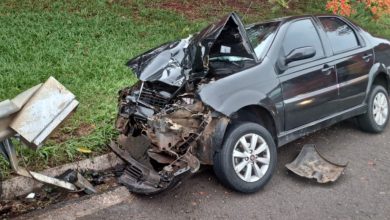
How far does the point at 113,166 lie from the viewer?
543 centimetres

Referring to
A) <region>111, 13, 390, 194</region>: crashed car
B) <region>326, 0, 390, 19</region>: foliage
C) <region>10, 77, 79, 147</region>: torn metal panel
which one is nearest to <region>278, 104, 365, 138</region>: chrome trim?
<region>111, 13, 390, 194</region>: crashed car

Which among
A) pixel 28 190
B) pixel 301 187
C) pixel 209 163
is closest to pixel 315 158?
pixel 301 187

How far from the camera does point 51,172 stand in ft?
16.4

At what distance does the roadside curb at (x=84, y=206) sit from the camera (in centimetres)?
438

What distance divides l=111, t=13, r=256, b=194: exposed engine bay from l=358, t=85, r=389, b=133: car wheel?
2.13m

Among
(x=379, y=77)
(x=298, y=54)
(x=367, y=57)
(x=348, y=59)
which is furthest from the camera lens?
(x=379, y=77)

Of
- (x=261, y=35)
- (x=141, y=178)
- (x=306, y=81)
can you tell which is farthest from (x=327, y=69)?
(x=141, y=178)

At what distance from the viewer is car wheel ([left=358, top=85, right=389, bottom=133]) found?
6.25 meters

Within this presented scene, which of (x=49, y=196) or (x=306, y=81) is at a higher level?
(x=306, y=81)

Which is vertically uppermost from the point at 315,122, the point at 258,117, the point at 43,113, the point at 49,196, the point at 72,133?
the point at 43,113

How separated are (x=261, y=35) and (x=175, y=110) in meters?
1.60

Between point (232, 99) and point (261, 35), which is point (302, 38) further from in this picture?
point (232, 99)

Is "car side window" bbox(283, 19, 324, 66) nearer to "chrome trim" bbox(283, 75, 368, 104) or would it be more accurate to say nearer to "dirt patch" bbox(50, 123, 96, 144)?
"chrome trim" bbox(283, 75, 368, 104)

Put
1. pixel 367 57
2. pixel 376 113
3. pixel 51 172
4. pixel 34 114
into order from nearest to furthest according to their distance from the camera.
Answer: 1. pixel 34 114
2. pixel 51 172
3. pixel 367 57
4. pixel 376 113
